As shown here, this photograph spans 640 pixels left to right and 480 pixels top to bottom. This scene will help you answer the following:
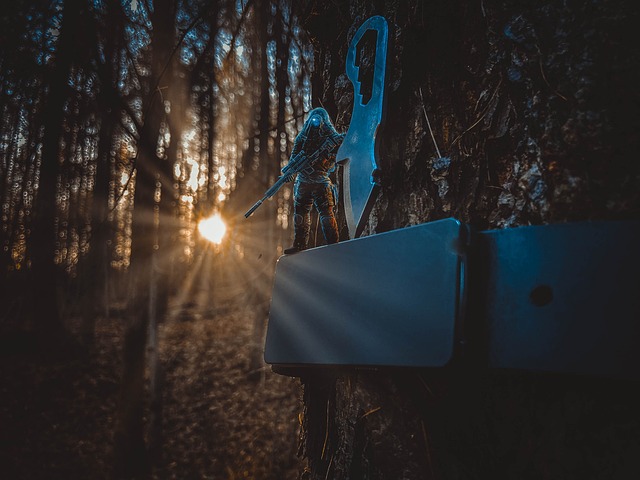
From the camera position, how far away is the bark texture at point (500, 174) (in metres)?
0.59

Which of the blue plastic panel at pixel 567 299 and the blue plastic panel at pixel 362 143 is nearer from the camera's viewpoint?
the blue plastic panel at pixel 567 299

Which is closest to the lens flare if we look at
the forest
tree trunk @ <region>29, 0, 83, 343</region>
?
the forest

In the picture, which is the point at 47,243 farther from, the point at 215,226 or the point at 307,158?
the point at 307,158

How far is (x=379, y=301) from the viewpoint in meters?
0.64

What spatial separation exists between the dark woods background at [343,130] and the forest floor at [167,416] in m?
0.04

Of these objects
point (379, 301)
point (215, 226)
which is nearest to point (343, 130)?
point (379, 301)

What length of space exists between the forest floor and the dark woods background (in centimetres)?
4

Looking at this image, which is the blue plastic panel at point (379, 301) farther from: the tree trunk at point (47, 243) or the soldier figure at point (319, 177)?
the tree trunk at point (47, 243)

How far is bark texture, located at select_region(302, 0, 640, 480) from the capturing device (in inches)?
23.2

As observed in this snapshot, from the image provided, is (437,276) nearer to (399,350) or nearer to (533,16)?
(399,350)

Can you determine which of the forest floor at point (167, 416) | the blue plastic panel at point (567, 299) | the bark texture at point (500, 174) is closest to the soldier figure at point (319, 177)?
the bark texture at point (500, 174)

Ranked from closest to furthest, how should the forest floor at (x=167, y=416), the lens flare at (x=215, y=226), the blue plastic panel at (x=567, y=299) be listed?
the blue plastic panel at (x=567, y=299), the forest floor at (x=167, y=416), the lens flare at (x=215, y=226)

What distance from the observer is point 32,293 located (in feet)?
31.0

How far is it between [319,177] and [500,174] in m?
0.46
